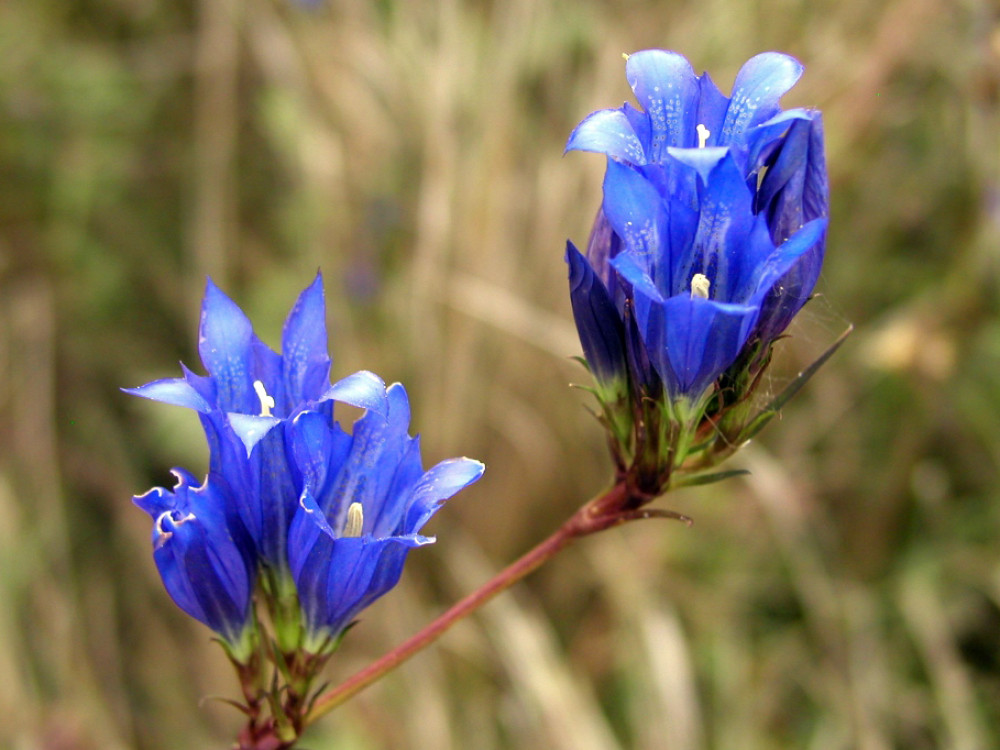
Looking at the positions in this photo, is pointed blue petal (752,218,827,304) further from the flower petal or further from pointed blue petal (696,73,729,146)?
pointed blue petal (696,73,729,146)

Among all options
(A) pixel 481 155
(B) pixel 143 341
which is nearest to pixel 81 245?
(B) pixel 143 341

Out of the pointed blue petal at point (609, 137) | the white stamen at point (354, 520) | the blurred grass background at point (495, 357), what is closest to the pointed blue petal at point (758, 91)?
the pointed blue petal at point (609, 137)

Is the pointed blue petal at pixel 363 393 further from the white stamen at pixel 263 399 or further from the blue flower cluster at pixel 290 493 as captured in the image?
the white stamen at pixel 263 399

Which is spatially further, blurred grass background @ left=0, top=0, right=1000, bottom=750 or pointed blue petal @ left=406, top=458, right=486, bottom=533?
blurred grass background @ left=0, top=0, right=1000, bottom=750

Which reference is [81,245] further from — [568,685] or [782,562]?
[782,562]

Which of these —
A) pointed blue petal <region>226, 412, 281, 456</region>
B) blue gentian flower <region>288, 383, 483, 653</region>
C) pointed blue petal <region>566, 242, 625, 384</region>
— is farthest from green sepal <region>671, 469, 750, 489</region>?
pointed blue petal <region>226, 412, 281, 456</region>
